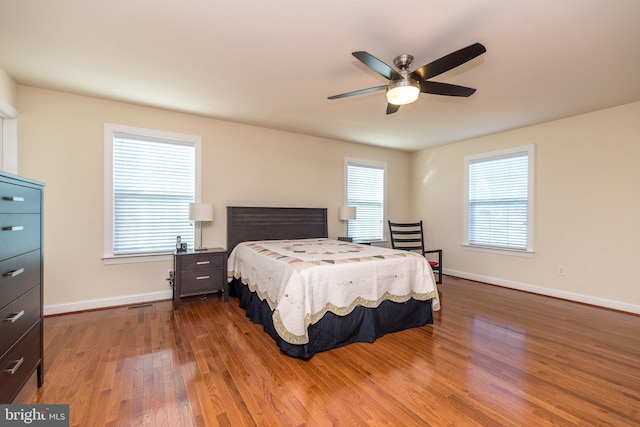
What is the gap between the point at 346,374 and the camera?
2.07 meters

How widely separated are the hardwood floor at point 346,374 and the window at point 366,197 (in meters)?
2.65

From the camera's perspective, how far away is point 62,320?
9.91ft

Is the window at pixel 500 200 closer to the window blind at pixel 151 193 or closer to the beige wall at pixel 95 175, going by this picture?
the beige wall at pixel 95 175

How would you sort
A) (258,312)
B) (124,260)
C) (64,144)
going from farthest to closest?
(124,260)
(64,144)
(258,312)

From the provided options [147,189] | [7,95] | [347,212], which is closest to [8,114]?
[7,95]

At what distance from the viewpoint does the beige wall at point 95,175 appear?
3150mm

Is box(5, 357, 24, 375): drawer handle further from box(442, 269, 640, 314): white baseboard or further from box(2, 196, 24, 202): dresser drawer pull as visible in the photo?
box(442, 269, 640, 314): white baseboard

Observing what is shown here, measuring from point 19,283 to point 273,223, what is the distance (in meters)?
2.99

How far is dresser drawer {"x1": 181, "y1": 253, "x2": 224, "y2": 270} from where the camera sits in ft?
11.4

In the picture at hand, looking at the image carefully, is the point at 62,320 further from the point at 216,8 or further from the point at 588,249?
the point at 588,249

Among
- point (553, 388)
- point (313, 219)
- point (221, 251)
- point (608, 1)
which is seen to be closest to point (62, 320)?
point (221, 251)

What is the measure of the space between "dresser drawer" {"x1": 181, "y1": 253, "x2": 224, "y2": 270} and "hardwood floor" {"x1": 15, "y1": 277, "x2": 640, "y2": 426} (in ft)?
1.92

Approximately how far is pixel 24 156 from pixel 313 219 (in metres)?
3.51

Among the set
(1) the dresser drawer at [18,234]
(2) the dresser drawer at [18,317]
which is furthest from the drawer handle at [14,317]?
(1) the dresser drawer at [18,234]
